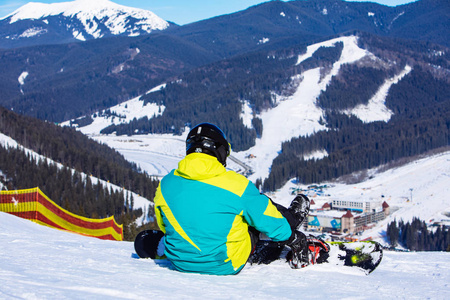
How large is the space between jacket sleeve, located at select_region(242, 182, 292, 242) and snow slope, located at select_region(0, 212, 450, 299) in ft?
1.93

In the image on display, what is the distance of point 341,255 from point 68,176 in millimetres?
57196

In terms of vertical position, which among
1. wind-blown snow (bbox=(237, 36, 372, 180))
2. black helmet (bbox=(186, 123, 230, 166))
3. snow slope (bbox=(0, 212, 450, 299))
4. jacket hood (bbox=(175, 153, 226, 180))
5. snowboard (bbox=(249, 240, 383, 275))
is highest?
wind-blown snow (bbox=(237, 36, 372, 180))

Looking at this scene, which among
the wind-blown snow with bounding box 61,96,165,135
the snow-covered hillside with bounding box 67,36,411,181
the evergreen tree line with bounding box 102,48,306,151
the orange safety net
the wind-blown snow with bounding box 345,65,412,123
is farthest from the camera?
the wind-blown snow with bounding box 61,96,165,135

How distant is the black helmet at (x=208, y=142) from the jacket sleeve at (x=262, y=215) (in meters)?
0.51

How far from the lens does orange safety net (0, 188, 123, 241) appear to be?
17922 mm

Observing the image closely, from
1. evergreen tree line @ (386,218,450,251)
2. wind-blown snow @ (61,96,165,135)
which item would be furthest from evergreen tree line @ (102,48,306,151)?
evergreen tree line @ (386,218,450,251)

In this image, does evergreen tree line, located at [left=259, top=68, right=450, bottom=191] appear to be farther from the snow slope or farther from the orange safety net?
the snow slope

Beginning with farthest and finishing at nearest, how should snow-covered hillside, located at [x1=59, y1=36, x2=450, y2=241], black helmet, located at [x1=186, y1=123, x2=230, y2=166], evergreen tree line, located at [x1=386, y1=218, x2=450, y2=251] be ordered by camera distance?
snow-covered hillside, located at [x1=59, y1=36, x2=450, y2=241]
evergreen tree line, located at [x1=386, y1=218, x2=450, y2=251]
black helmet, located at [x1=186, y1=123, x2=230, y2=166]

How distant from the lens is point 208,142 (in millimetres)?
5238

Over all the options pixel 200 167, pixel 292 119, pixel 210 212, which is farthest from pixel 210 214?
pixel 292 119

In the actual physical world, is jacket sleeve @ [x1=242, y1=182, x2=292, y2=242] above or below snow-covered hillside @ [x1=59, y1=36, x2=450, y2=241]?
below

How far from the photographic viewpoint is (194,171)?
505cm

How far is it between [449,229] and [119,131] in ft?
387

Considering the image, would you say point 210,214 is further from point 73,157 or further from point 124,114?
point 124,114
